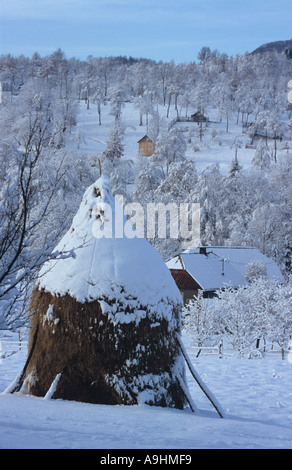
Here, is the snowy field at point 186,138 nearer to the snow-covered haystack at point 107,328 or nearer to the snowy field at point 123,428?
the snow-covered haystack at point 107,328

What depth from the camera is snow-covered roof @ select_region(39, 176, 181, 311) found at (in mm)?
7688

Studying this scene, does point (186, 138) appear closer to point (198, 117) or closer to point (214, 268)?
point (198, 117)

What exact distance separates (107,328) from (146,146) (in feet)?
201

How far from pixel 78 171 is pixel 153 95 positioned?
45.0 meters

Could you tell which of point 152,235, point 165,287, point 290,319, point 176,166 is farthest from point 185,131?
point 165,287

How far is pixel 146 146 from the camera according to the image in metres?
67.2

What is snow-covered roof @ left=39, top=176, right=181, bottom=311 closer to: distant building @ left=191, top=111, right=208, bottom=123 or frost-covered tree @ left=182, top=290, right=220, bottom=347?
frost-covered tree @ left=182, top=290, right=220, bottom=347

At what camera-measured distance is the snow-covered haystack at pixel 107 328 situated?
748 centimetres

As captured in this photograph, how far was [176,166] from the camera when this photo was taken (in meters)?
52.0

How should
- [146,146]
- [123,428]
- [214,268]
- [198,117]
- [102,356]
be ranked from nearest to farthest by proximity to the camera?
[123,428]
[102,356]
[214,268]
[146,146]
[198,117]

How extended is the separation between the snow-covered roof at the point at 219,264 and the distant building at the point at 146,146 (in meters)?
29.0

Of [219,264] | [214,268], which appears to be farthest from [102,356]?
[219,264]

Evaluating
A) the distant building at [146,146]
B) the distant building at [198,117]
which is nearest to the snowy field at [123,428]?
the distant building at [146,146]
